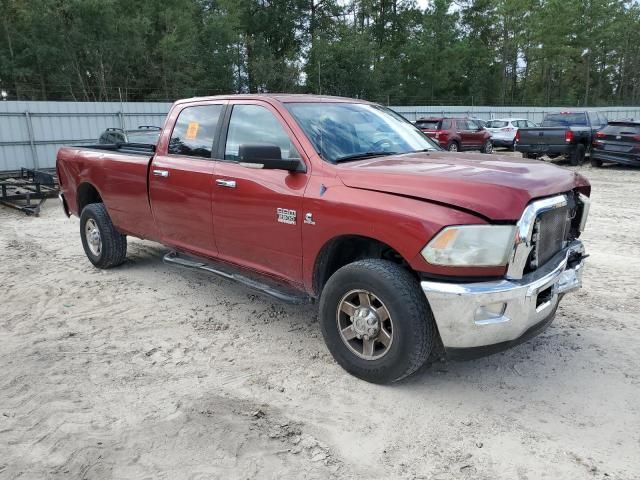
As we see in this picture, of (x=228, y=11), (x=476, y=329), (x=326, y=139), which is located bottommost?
(x=476, y=329)

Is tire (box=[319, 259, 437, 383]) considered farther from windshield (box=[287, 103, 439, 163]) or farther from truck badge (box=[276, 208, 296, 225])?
windshield (box=[287, 103, 439, 163])

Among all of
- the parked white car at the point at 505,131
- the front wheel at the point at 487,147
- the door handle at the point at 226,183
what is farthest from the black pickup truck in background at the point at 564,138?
the door handle at the point at 226,183

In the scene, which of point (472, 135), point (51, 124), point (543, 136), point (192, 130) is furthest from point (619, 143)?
point (51, 124)

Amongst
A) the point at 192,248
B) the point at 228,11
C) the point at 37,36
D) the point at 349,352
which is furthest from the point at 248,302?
the point at 228,11

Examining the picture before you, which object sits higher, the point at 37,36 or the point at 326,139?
the point at 37,36

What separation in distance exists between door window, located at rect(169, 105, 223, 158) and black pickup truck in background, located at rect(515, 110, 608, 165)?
15.4 metres

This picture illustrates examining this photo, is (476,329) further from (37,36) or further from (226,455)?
(37,36)

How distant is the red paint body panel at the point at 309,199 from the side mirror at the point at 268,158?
0.27 ft

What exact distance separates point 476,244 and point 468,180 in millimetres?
399

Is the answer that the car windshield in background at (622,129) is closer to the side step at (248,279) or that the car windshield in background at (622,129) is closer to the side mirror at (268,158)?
the side step at (248,279)

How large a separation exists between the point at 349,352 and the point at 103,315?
2.56 metres

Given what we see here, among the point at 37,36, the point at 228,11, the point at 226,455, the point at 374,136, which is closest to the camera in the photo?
the point at 226,455

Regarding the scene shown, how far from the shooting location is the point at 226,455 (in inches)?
117

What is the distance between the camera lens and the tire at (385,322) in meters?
3.34
